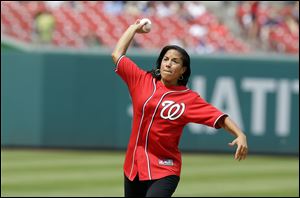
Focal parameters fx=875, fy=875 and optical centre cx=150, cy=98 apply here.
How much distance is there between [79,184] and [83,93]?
5.09 meters

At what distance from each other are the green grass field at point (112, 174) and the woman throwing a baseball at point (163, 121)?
14.4ft

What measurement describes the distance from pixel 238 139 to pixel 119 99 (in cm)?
1060

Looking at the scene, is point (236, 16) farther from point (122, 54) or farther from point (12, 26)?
point (122, 54)

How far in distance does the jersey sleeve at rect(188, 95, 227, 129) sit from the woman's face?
0.25 metres

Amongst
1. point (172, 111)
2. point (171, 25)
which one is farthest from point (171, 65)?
point (171, 25)

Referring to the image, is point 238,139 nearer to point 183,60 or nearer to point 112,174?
point 183,60

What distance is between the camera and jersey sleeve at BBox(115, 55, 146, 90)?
646cm

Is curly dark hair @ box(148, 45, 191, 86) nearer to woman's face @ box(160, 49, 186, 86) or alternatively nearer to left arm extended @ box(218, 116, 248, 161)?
woman's face @ box(160, 49, 186, 86)

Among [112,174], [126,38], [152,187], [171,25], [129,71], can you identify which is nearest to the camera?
[152,187]

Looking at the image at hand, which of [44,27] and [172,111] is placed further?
[44,27]

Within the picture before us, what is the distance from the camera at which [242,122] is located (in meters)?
16.4

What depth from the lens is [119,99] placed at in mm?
16516

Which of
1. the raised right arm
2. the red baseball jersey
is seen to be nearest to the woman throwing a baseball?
the red baseball jersey

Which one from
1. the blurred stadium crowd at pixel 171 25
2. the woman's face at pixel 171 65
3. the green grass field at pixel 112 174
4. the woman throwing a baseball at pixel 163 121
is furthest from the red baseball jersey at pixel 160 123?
the blurred stadium crowd at pixel 171 25
